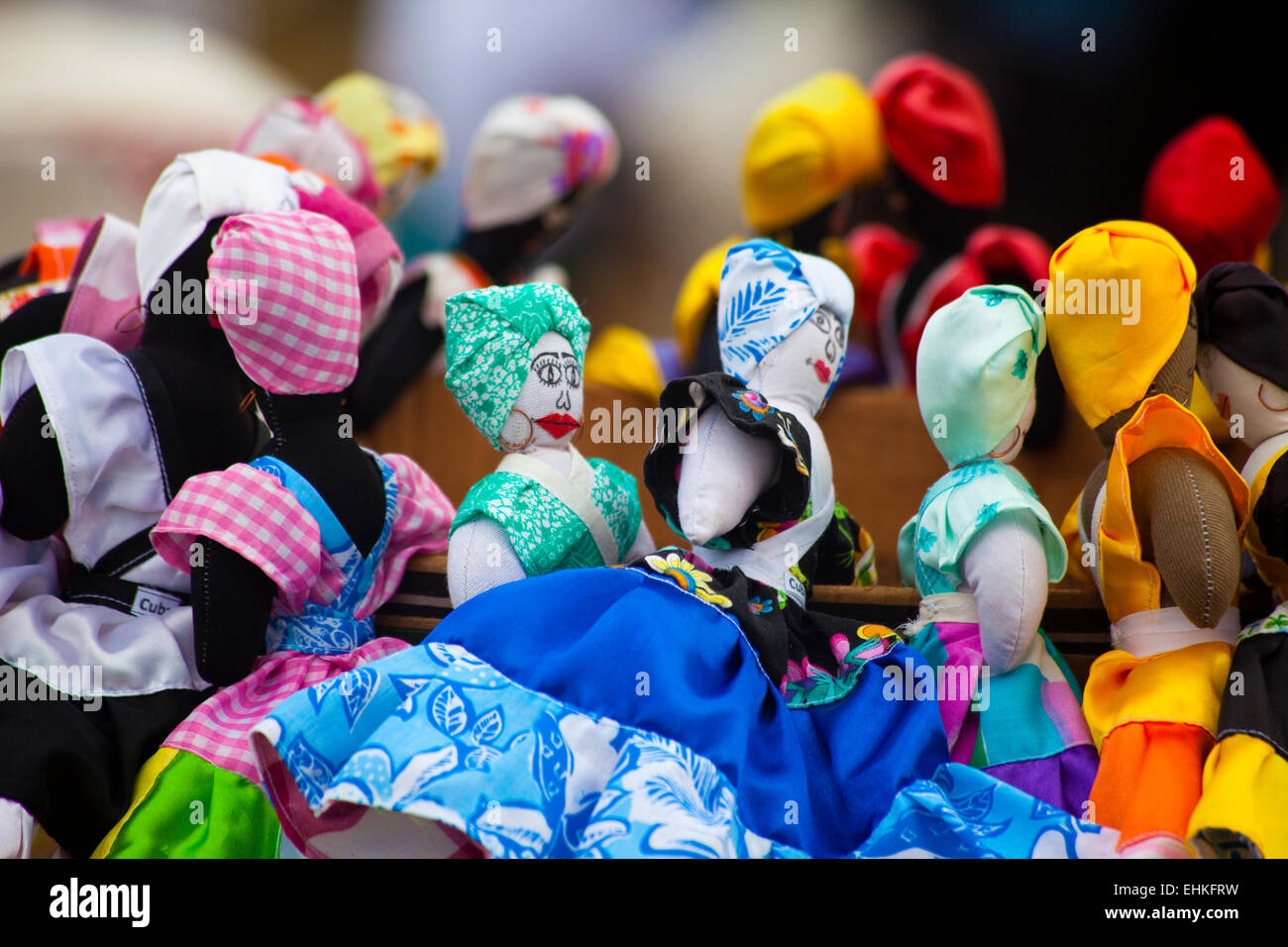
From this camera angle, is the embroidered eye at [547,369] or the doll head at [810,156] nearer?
the embroidered eye at [547,369]

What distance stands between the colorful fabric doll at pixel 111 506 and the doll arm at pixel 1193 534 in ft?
3.24

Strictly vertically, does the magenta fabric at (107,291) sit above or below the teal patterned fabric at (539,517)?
above

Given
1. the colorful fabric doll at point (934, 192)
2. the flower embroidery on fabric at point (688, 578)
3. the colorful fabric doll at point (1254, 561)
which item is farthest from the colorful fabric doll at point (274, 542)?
the colorful fabric doll at point (934, 192)

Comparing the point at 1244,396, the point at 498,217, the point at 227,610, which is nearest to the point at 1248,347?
the point at 1244,396

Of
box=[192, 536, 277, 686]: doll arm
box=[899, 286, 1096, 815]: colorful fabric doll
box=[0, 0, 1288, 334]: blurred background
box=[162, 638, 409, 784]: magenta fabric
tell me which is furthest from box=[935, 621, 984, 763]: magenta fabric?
box=[0, 0, 1288, 334]: blurred background

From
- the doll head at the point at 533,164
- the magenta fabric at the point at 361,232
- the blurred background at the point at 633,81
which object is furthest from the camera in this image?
the blurred background at the point at 633,81

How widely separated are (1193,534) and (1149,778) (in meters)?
0.23

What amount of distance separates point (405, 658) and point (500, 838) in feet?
0.70

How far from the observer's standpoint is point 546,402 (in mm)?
1313

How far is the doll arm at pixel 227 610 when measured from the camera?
1.18 metres

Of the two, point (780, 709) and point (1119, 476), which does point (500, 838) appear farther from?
point (1119, 476)

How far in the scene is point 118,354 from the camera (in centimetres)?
131

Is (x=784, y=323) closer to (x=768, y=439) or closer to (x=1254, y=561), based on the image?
(x=768, y=439)

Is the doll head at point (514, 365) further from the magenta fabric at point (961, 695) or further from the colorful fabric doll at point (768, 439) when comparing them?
the magenta fabric at point (961, 695)
